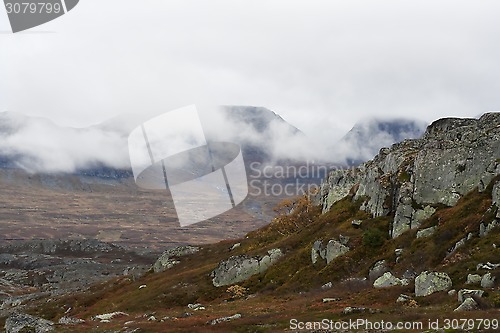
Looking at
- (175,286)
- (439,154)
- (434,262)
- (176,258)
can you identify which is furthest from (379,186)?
(176,258)

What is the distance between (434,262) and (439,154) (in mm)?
25789

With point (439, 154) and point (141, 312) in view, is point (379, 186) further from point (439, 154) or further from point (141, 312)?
point (141, 312)

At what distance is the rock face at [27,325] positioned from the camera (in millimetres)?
56531

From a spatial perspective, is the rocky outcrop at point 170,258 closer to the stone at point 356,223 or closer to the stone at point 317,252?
the stone at point 317,252

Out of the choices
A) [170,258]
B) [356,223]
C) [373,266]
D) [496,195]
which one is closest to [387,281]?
[373,266]

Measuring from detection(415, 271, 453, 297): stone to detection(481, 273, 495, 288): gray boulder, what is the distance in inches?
134

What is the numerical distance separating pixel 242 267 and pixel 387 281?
3806cm

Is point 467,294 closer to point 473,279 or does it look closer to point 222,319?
point 473,279

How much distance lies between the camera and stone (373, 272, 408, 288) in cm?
5369

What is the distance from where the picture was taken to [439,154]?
76.3 metres

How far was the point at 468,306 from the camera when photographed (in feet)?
115

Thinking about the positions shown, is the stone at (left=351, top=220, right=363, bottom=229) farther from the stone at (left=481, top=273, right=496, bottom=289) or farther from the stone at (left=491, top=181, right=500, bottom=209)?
the stone at (left=481, top=273, right=496, bottom=289)

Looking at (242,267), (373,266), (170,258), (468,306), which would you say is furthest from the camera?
A: (170,258)

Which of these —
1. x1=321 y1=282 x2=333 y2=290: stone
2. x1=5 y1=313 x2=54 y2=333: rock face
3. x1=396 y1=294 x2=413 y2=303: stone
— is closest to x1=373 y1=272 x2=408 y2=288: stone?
x1=396 y1=294 x2=413 y2=303: stone
